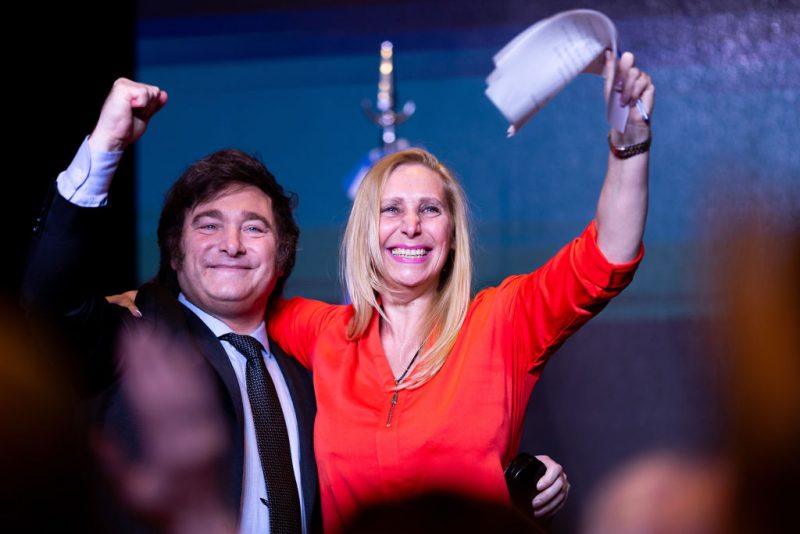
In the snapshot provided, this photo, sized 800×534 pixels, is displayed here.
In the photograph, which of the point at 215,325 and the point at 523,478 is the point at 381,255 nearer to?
the point at 215,325

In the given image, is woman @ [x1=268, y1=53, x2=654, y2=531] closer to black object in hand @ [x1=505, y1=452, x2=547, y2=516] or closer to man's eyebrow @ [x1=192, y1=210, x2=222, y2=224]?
black object in hand @ [x1=505, y1=452, x2=547, y2=516]

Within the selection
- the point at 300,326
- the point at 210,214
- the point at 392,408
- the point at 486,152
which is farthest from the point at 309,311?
the point at 486,152

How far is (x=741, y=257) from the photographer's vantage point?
440 centimetres

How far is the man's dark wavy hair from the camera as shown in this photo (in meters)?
2.04

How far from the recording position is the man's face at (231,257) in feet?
6.45

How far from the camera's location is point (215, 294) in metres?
1.95

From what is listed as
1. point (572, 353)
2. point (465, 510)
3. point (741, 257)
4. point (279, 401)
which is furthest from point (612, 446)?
point (465, 510)


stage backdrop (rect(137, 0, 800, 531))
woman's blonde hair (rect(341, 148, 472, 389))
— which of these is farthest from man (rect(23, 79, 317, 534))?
stage backdrop (rect(137, 0, 800, 531))

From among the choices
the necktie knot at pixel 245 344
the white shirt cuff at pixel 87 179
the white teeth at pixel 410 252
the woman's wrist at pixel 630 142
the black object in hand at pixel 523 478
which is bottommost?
the black object in hand at pixel 523 478

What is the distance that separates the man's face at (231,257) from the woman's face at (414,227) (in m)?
0.29

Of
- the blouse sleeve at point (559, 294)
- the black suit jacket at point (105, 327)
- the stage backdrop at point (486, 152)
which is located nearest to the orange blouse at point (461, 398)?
the blouse sleeve at point (559, 294)

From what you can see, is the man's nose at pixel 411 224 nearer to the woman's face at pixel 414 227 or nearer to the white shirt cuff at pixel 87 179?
the woman's face at pixel 414 227

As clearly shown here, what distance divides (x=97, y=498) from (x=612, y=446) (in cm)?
308

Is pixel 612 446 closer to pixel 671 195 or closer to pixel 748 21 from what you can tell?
pixel 671 195
